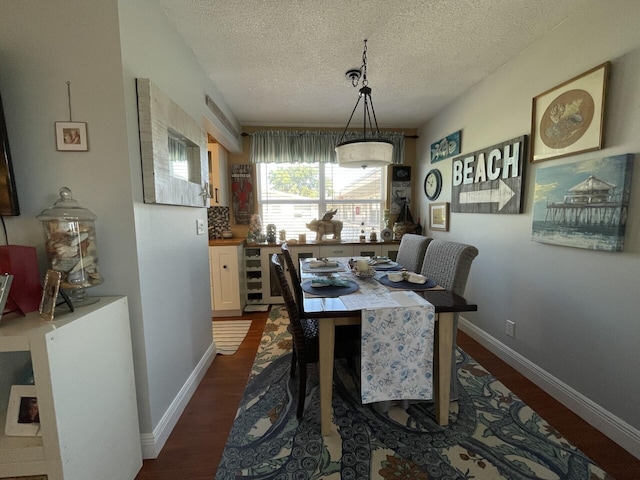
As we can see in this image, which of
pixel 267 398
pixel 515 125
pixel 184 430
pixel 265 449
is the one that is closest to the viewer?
pixel 265 449

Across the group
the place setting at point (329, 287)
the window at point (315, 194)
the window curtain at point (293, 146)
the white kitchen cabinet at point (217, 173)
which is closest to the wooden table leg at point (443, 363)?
the place setting at point (329, 287)

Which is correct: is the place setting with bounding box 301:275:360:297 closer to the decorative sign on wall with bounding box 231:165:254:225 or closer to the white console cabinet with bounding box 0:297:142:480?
the white console cabinet with bounding box 0:297:142:480

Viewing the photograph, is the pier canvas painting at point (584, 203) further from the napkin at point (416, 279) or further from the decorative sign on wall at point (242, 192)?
the decorative sign on wall at point (242, 192)

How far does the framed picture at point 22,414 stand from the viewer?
96cm

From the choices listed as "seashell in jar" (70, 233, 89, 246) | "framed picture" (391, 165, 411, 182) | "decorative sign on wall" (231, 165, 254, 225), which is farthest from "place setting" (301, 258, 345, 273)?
"framed picture" (391, 165, 411, 182)

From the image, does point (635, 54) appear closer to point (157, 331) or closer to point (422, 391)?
point (422, 391)

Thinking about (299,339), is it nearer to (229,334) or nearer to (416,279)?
(416,279)

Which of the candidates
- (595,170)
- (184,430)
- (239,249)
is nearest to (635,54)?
(595,170)

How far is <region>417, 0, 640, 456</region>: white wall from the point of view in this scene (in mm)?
1366

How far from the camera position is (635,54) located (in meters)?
1.33

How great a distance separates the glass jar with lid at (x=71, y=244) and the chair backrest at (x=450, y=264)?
6.15ft

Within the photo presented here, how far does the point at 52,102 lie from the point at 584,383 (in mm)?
3116

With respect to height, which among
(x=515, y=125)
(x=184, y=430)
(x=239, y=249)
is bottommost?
(x=184, y=430)

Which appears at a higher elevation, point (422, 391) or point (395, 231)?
point (395, 231)
